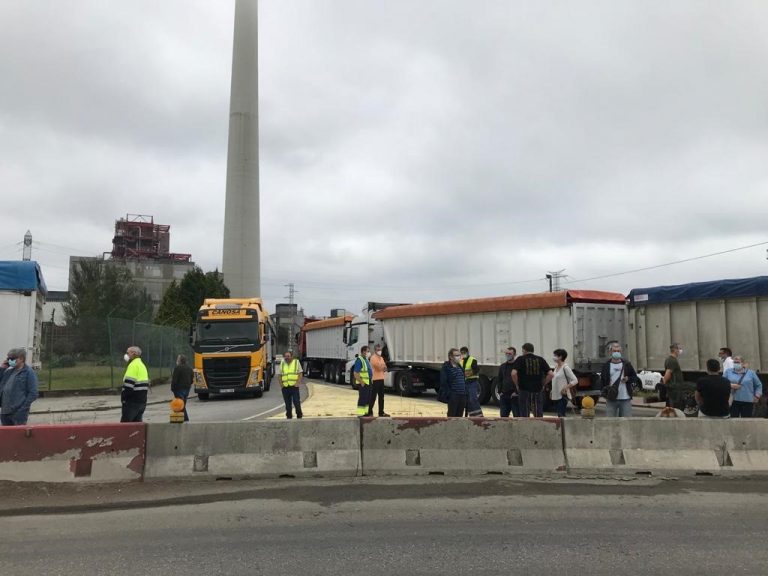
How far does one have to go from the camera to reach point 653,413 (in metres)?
16.3

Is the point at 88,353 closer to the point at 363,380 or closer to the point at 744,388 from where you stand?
the point at 363,380

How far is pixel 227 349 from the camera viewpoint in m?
20.2

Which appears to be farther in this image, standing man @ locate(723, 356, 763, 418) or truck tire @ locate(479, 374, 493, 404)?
truck tire @ locate(479, 374, 493, 404)

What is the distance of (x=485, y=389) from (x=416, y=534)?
1329cm

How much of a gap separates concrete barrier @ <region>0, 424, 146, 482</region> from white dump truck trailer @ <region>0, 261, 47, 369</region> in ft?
31.0

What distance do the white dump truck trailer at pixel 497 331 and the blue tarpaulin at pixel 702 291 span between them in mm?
866

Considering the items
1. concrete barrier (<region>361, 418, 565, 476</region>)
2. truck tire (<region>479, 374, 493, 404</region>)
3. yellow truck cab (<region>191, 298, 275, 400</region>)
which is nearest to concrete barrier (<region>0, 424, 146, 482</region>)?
concrete barrier (<region>361, 418, 565, 476</region>)

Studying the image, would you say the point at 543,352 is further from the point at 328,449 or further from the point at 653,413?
the point at 328,449

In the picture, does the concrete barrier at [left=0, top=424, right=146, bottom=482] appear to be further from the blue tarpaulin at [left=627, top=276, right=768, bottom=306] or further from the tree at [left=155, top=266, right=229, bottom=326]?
the tree at [left=155, top=266, right=229, bottom=326]

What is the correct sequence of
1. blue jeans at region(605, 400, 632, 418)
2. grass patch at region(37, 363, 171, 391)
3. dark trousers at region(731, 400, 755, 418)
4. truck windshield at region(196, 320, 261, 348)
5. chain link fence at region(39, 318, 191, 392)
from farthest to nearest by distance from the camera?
1. chain link fence at region(39, 318, 191, 392)
2. grass patch at region(37, 363, 171, 391)
3. truck windshield at region(196, 320, 261, 348)
4. dark trousers at region(731, 400, 755, 418)
5. blue jeans at region(605, 400, 632, 418)

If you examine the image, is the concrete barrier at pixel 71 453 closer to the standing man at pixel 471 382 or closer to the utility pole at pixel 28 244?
the standing man at pixel 471 382

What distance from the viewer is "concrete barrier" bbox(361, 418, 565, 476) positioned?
786cm

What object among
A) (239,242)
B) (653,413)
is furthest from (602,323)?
(239,242)

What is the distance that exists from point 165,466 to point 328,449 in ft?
6.77
